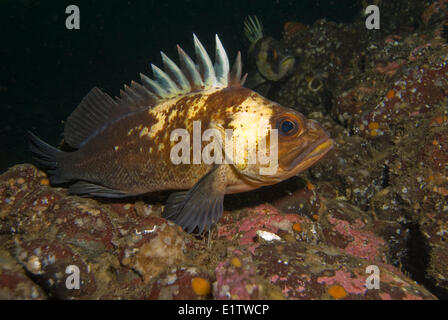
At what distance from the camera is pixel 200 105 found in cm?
294

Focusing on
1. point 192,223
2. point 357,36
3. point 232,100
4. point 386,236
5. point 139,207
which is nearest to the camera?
point 192,223

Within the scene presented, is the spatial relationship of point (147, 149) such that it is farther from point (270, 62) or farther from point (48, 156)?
point (270, 62)

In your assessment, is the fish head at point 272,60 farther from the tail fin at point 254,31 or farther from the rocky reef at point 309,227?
the rocky reef at point 309,227

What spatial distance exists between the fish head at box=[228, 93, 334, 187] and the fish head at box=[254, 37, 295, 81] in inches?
254

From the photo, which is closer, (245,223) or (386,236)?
(245,223)

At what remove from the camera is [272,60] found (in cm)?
869

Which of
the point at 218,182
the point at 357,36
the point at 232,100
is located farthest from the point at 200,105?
the point at 357,36

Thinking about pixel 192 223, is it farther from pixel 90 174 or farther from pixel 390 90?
pixel 390 90

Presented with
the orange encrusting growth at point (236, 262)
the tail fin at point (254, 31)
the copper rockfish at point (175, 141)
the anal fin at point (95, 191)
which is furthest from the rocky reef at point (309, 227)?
the tail fin at point (254, 31)

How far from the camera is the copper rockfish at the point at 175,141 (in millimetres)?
2611

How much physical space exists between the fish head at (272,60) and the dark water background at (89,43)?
5.82 metres

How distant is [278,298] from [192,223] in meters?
1.13

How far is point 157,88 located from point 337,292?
2.96 meters

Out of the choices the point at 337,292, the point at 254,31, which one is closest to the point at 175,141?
the point at 337,292
